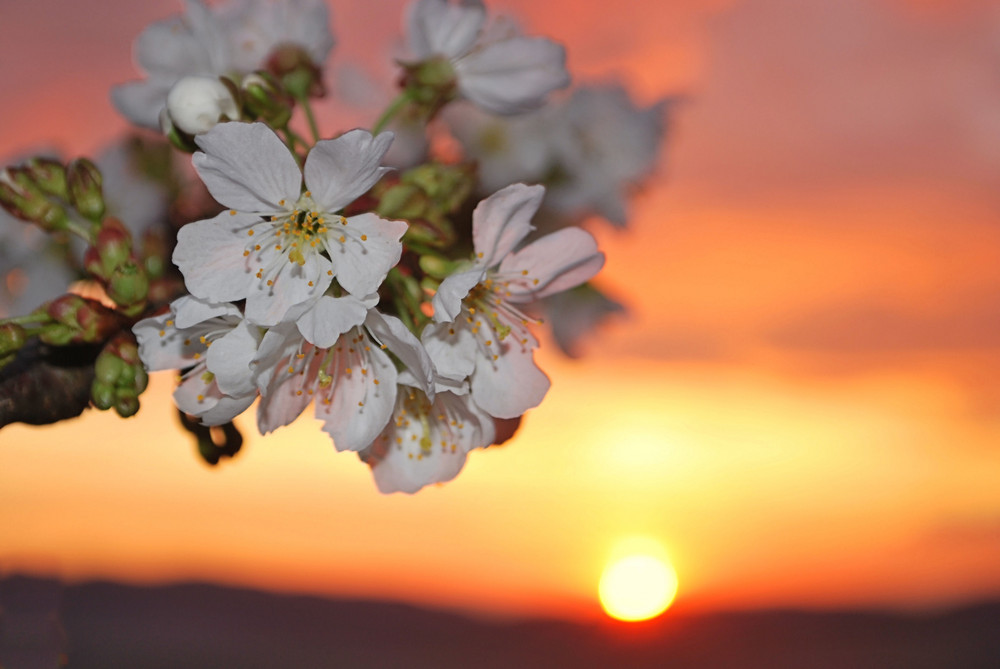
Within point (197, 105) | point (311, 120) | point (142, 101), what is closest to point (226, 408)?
point (197, 105)

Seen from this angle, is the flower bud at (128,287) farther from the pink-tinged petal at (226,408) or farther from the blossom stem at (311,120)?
the blossom stem at (311,120)

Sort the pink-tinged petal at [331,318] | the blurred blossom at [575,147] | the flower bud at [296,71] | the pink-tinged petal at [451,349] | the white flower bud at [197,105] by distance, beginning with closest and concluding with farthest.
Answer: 1. the pink-tinged petal at [331,318]
2. the pink-tinged petal at [451,349]
3. the white flower bud at [197,105]
4. the flower bud at [296,71]
5. the blurred blossom at [575,147]

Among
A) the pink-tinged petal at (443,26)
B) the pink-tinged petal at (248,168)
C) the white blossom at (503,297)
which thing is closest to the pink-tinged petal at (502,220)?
the white blossom at (503,297)

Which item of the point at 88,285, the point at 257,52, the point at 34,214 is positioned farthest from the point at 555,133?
the point at 34,214

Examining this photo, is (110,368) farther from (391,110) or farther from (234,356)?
(391,110)

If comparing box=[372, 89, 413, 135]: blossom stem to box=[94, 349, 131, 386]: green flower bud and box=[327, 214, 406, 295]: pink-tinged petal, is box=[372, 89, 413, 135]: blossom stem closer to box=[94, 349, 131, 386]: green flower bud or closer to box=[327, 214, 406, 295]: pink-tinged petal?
box=[327, 214, 406, 295]: pink-tinged petal

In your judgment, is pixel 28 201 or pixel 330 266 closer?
pixel 330 266

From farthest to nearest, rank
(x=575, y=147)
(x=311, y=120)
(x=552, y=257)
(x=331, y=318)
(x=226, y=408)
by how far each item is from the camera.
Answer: (x=575, y=147) → (x=311, y=120) → (x=552, y=257) → (x=226, y=408) → (x=331, y=318)
